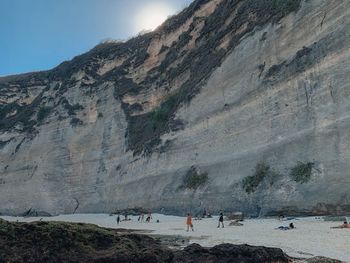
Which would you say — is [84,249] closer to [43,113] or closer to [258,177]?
[258,177]

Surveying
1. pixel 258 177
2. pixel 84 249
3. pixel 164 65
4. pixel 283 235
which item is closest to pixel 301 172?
pixel 258 177

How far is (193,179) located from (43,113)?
99.3 ft

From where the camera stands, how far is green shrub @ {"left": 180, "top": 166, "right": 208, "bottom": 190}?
32000mm

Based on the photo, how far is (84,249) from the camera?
1160 centimetres

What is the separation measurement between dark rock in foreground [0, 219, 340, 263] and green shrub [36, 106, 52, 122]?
Answer: 46.4 m

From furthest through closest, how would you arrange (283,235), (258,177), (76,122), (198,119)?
1. (76,122)
2. (198,119)
3. (258,177)
4. (283,235)

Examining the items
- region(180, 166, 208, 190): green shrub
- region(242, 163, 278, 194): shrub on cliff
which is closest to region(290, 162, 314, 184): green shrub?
region(242, 163, 278, 194): shrub on cliff

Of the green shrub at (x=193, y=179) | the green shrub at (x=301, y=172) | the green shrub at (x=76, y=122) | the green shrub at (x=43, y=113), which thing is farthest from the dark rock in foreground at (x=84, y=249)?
the green shrub at (x=43, y=113)

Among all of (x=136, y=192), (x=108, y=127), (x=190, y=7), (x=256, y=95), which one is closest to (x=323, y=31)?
(x=256, y=95)

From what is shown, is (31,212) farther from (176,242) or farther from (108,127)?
(176,242)

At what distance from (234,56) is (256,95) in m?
5.83

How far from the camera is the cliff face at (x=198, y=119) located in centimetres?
2444

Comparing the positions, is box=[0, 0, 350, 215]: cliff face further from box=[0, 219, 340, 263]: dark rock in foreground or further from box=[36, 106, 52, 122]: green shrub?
box=[0, 219, 340, 263]: dark rock in foreground

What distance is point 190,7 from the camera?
160 ft
